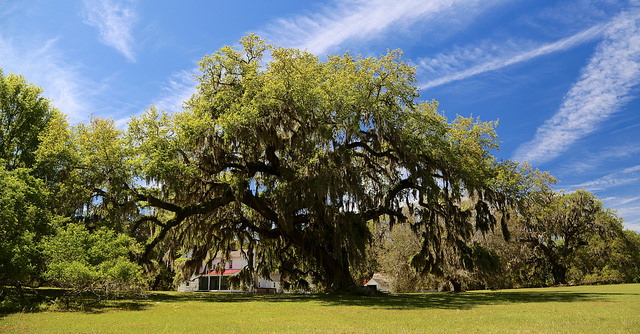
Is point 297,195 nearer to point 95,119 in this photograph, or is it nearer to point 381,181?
point 381,181

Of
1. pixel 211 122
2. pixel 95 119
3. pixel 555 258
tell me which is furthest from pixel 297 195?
pixel 555 258

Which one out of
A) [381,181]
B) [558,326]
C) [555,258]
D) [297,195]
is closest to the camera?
[558,326]

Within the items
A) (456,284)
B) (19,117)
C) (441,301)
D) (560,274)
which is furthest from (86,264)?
(560,274)

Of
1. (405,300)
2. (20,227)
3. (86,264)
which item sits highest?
(20,227)

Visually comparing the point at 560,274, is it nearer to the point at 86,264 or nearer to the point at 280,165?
the point at 280,165

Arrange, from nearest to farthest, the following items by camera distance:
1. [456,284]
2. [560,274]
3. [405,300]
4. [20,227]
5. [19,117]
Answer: [20,227] → [405,300] → [19,117] → [456,284] → [560,274]

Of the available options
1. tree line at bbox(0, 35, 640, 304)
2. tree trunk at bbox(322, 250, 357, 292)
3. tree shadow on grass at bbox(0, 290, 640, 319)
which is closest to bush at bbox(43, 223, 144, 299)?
tree shadow on grass at bbox(0, 290, 640, 319)

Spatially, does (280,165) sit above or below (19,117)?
below

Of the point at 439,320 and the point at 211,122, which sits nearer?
the point at 439,320

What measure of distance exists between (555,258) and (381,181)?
1306 inches

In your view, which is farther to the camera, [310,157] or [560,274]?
[560,274]

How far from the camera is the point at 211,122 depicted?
872 inches

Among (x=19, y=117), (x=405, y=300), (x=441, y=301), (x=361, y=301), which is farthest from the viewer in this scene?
(x=19, y=117)

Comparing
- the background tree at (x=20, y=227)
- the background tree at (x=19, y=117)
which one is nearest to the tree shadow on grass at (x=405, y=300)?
the background tree at (x=20, y=227)
